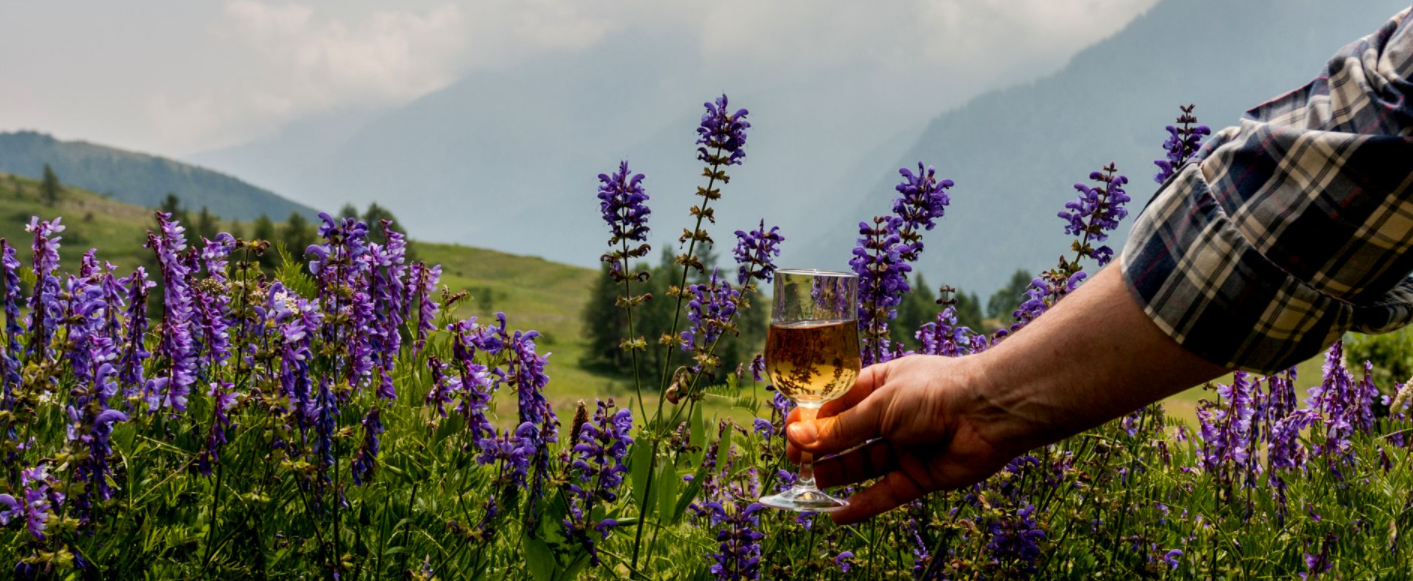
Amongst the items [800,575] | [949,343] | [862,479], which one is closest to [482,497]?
[800,575]

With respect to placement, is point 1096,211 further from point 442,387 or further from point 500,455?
point 442,387

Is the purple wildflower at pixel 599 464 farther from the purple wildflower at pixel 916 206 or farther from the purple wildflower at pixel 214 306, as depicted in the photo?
the purple wildflower at pixel 214 306

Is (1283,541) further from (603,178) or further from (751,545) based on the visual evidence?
(603,178)

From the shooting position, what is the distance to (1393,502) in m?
4.39

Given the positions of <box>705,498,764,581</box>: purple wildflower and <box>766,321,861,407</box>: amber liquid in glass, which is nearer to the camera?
<box>766,321,861,407</box>: amber liquid in glass

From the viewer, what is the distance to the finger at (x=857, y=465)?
2748 millimetres

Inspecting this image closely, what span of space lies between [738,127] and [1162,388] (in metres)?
1.70

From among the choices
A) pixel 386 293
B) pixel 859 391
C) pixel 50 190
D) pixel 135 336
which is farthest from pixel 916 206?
pixel 50 190

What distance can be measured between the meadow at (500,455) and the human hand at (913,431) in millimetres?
345

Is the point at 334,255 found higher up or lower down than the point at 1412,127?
lower down

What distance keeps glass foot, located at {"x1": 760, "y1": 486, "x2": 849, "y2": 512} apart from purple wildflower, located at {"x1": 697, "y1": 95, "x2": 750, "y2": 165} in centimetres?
117

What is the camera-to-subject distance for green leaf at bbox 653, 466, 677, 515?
11.0ft

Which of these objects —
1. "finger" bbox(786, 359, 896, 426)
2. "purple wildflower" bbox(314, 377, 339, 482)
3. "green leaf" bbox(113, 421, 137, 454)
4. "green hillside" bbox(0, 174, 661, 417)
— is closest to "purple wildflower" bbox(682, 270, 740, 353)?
"finger" bbox(786, 359, 896, 426)

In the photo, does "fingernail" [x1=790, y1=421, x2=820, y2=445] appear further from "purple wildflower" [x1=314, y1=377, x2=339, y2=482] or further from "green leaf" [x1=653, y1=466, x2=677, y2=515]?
"purple wildflower" [x1=314, y1=377, x2=339, y2=482]
